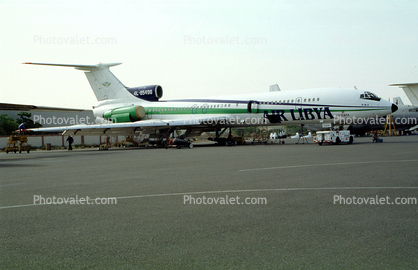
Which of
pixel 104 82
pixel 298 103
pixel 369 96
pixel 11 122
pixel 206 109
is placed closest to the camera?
pixel 369 96

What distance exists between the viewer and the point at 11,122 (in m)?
62.9

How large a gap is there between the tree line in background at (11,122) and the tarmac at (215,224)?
2384 inches

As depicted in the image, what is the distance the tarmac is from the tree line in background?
6055 cm

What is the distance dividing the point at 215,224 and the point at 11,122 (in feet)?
222

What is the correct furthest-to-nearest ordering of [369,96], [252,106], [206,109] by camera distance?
1. [206,109]
2. [252,106]
3. [369,96]

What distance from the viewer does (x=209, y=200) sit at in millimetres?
6898

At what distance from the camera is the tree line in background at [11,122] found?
6178 cm

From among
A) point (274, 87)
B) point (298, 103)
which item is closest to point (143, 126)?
point (274, 87)

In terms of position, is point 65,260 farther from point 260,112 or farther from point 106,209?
point 260,112

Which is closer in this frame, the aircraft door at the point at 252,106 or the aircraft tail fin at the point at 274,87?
the aircraft door at the point at 252,106

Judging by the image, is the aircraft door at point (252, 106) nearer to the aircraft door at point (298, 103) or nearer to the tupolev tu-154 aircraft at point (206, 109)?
the tupolev tu-154 aircraft at point (206, 109)

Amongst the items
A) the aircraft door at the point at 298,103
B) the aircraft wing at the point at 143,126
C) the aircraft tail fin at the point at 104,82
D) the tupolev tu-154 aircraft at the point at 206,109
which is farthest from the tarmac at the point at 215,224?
the aircraft tail fin at the point at 104,82

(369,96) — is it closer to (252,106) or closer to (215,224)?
(252,106)

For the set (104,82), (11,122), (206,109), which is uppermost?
(104,82)
